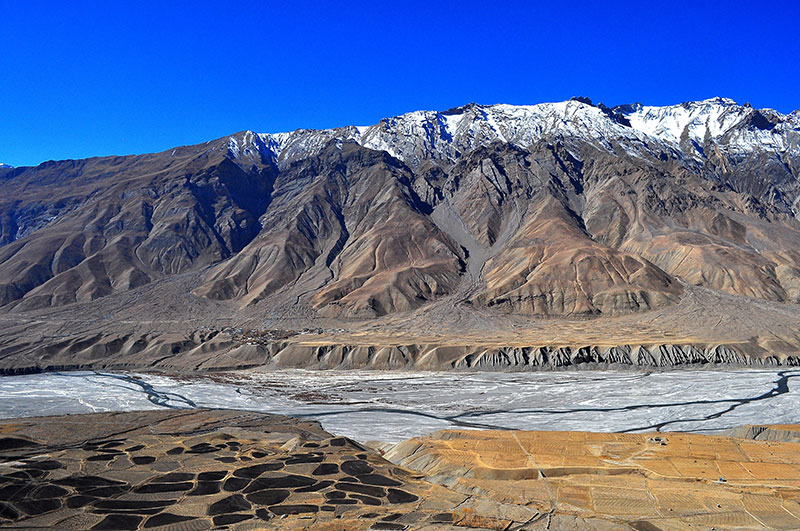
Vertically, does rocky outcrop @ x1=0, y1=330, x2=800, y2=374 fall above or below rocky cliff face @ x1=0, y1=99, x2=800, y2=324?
below

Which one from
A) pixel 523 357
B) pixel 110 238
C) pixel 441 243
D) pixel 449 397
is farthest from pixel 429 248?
pixel 110 238

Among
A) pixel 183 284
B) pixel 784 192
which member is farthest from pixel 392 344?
pixel 784 192

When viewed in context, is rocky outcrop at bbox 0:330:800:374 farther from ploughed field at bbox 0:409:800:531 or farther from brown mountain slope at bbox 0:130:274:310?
brown mountain slope at bbox 0:130:274:310

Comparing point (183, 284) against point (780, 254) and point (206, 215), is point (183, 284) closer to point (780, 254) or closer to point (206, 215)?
point (206, 215)

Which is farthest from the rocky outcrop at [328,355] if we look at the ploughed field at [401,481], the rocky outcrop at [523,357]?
the ploughed field at [401,481]

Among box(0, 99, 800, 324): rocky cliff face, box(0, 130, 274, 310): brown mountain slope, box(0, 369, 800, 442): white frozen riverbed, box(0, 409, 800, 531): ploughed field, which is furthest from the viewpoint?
box(0, 130, 274, 310): brown mountain slope

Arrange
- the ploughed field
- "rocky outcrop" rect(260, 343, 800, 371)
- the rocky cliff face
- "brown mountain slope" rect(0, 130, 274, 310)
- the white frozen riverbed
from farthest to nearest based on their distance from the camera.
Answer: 1. "brown mountain slope" rect(0, 130, 274, 310)
2. the rocky cliff face
3. "rocky outcrop" rect(260, 343, 800, 371)
4. the white frozen riverbed
5. the ploughed field

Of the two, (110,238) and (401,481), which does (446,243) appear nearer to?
(110,238)

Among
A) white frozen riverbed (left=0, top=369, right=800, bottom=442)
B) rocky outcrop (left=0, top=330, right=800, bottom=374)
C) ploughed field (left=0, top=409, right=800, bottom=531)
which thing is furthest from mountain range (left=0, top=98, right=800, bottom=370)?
ploughed field (left=0, top=409, right=800, bottom=531)

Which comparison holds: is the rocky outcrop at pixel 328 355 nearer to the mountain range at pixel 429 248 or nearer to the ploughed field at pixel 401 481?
the mountain range at pixel 429 248
